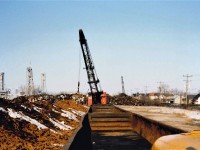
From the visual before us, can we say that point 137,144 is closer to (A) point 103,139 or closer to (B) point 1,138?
(A) point 103,139

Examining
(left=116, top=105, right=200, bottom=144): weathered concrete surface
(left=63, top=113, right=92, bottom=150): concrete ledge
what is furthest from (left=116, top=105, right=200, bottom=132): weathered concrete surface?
(left=63, top=113, right=92, bottom=150): concrete ledge

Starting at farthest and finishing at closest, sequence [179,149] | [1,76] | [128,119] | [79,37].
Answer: [1,76] < [79,37] < [128,119] < [179,149]

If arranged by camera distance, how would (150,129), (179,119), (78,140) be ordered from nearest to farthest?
(78,140), (150,129), (179,119)

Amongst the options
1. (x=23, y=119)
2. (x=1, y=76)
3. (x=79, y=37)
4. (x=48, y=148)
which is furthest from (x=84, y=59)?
(x=1, y=76)

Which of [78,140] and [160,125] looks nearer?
[78,140]

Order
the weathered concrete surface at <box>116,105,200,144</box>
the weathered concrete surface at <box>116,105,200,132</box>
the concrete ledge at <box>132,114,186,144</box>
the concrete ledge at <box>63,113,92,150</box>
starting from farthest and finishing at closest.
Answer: the weathered concrete surface at <box>116,105,200,132</box> < the concrete ledge at <box>132,114,186,144</box> < the weathered concrete surface at <box>116,105,200,144</box> < the concrete ledge at <box>63,113,92,150</box>

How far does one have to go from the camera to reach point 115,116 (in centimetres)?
1986

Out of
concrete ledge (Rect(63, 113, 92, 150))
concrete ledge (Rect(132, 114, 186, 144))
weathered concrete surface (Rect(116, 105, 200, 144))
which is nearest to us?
concrete ledge (Rect(63, 113, 92, 150))

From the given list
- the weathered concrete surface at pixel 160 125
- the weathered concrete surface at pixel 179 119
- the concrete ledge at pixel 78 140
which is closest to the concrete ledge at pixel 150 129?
the weathered concrete surface at pixel 160 125

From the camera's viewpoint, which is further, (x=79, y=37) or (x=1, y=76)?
(x=1, y=76)

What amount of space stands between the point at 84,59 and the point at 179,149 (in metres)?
37.5

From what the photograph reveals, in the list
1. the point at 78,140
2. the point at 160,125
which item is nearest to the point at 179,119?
the point at 160,125

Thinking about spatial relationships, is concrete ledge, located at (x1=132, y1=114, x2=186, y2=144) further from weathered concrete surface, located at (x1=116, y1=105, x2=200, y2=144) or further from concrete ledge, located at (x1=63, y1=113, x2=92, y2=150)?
concrete ledge, located at (x1=63, y1=113, x2=92, y2=150)

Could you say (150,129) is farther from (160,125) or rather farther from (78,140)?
(78,140)
